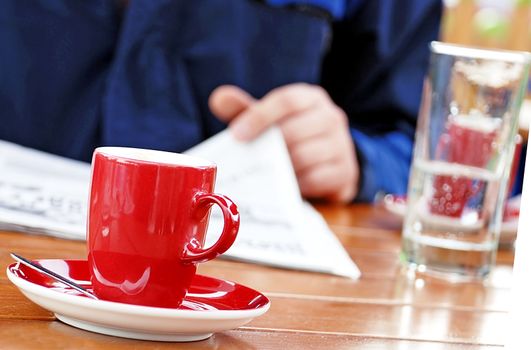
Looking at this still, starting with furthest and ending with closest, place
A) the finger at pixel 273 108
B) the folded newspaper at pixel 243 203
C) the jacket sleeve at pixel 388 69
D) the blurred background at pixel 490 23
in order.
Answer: the blurred background at pixel 490 23 → the jacket sleeve at pixel 388 69 → the finger at pixel 273 108 → the folded newspaper at pixel 243 203

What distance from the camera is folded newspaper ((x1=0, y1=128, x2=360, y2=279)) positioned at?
75cm

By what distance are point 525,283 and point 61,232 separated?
0.43m

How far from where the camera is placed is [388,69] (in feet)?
4.97

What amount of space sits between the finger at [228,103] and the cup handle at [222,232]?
73cm

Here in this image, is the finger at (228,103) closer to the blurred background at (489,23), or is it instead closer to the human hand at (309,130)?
the human hand at (309,130)

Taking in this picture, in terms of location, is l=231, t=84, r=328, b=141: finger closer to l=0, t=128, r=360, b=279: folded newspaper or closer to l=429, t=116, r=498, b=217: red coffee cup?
l=0, t=128, r=360, b=279: folded newspaper

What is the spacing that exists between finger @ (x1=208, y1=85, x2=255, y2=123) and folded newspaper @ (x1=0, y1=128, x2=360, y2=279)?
11 cm

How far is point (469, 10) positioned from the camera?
146 inches

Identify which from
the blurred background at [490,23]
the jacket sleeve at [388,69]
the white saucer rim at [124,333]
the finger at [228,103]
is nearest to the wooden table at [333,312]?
the white saucer rim at [124,333]

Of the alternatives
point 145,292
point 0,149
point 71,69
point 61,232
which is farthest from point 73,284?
point 71,69

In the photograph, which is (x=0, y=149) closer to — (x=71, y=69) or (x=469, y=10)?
(x=71, y=69)

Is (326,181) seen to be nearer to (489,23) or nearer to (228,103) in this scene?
(228,103)

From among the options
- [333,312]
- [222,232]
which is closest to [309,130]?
[333,312]

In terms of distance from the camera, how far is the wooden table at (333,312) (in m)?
0.48
